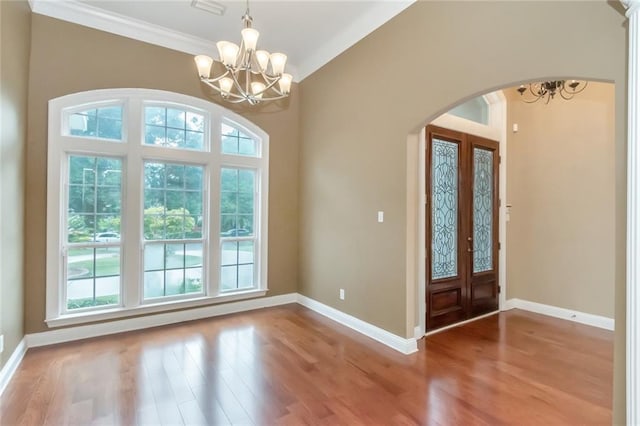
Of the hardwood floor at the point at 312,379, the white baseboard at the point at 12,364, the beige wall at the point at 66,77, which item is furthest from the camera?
the beige wall at the point at 66,77

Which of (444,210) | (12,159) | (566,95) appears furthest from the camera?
(566,95)

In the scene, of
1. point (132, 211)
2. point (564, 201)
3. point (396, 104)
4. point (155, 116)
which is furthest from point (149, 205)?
point (564, 201)

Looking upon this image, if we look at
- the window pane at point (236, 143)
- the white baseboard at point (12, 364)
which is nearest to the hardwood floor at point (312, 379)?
the white baseboard at point (12, 364)

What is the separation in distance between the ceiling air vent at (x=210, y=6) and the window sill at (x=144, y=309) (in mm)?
3545

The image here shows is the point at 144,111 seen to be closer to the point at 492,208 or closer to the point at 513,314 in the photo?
the point at 492,208

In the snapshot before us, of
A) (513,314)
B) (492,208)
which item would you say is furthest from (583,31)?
(513,314)

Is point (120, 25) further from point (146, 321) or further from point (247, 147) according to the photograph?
point (146, 321)

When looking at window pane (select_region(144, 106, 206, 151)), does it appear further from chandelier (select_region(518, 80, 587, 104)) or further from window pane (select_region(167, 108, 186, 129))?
chandelier (select_region(518, 80, 587, 104))

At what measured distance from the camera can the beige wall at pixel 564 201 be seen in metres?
3.93

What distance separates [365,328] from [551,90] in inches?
143

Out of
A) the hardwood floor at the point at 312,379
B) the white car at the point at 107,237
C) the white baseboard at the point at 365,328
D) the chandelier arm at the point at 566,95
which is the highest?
the chandelier arm at the point at 566,95

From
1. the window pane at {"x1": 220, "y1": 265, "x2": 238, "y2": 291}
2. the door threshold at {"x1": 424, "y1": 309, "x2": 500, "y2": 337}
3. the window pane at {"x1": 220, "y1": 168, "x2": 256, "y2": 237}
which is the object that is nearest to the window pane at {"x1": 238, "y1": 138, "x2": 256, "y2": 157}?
the window pane at {"x1": 220, "y1": 168, "x2": 256, "y2": 237}

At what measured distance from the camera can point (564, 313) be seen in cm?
427

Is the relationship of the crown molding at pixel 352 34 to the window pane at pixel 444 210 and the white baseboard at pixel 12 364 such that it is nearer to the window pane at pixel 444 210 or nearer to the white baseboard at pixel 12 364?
the window pane at pixel 444 210
